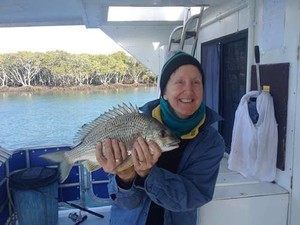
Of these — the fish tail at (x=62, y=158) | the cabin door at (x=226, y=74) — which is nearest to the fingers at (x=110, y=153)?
the fish tail at (x=62, y=158)

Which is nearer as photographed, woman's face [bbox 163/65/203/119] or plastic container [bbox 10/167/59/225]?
woman's face [bbox 163/65/203/119]

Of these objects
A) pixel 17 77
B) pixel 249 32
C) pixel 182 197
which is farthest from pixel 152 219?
pixel 17 77

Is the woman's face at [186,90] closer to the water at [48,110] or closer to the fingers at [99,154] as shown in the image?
the fingers at [99,154]

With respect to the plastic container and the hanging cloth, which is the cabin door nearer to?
the hanging cloth

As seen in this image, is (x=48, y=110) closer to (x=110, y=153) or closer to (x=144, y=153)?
(x=110, y=153)

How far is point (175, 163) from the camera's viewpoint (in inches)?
52.7

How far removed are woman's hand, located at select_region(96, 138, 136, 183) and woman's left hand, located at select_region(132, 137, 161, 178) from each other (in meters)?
0.06

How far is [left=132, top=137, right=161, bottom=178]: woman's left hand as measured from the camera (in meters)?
1.12

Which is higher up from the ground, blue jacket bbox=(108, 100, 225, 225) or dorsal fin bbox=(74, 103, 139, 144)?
dorsal fin bbox=(74, 103, 139, 144)

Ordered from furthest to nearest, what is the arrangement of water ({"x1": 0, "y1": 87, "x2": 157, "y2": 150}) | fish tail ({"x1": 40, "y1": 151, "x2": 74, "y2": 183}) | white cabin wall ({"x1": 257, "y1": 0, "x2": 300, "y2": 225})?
1. water ({"x1": 0, "y1": 87, "x2": 157, "y2": 150})
2. white cabin wall ({"x1": 257, "y1": 0, "x2": 300, "y2": 225})
3. fish tail ({"x1": 40, "y1": 151, "x2": 74, "y2": 183})

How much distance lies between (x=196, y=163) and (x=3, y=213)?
263 centimetres

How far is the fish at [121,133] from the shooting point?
1167 mm

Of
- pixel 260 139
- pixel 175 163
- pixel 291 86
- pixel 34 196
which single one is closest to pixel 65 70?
pixel 34 196

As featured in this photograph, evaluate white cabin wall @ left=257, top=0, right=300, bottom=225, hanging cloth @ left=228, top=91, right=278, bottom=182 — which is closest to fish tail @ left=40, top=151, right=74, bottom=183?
hanging cloth @ left=228, top=91, right=278, bottom=182
